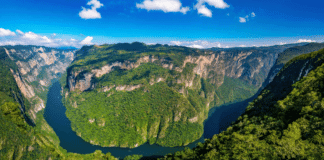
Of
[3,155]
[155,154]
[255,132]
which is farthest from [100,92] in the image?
[255,132]

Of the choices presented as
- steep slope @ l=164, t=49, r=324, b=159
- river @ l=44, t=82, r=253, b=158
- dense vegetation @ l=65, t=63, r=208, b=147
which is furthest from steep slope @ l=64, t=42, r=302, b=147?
steep slope @ l=164, t=49, r=324, b=159

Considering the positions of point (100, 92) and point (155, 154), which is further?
point (100, 92)

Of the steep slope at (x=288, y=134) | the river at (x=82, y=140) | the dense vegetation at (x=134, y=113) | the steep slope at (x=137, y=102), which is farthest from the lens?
the steep slope at (x=137, y=102)

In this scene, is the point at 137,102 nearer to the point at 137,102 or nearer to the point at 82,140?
the point at 137,102

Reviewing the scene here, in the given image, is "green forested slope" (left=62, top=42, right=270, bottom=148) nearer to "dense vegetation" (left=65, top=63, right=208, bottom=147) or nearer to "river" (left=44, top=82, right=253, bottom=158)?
"dense vegetation" (left=65, top=63, right=208, bottom=147)

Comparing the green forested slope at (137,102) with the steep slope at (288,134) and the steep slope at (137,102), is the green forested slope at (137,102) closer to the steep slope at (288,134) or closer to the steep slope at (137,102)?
the steep slope at (137,102)

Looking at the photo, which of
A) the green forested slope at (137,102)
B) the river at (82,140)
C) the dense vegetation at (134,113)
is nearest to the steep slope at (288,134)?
the river at (82,140)

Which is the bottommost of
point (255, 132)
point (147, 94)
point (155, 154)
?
point (155, 154)

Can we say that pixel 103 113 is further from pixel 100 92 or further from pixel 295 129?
pixel 295 129

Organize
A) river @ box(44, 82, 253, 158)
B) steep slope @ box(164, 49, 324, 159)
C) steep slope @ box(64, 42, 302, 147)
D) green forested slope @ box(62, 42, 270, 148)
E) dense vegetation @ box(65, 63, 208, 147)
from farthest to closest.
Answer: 1. steep slope @ box(64, 42, 302, 147)
2. green forested slope @ box(62, 42, 270, 148)
3. dense vegetation @ box(65, 63, 208, 147)
4. river @ box(44, 82, 253, 158)
5. steep slope @ box(164, 49, 324, 159)

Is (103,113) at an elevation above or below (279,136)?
below

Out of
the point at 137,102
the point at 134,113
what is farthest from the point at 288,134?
the point at 137,102
